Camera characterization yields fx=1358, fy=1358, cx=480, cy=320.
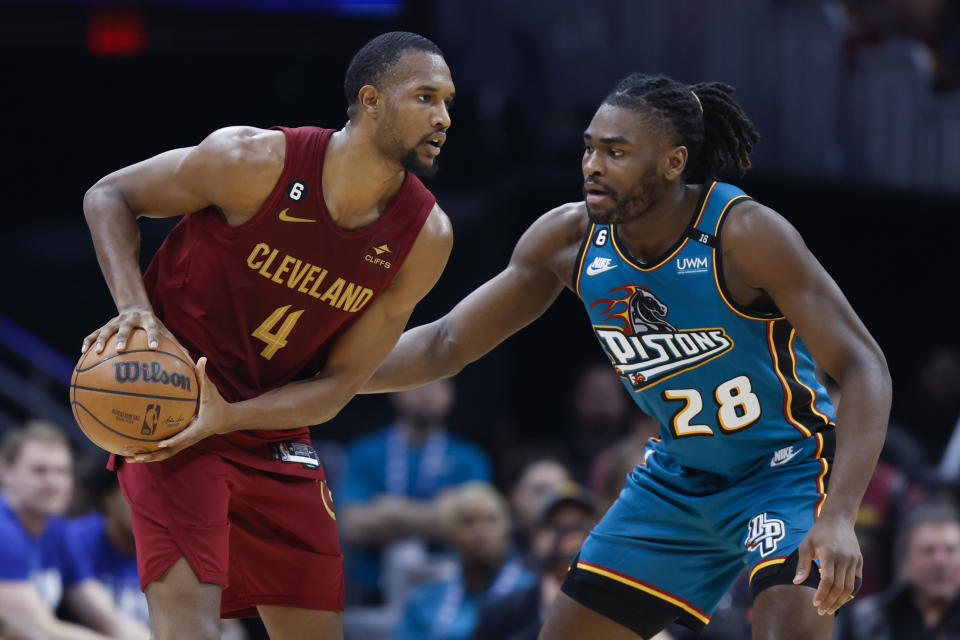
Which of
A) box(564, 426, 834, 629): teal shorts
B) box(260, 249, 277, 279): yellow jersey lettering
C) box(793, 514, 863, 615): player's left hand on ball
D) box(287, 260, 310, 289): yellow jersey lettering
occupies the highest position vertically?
box(260, 249, 277, 279): yellow jersey lettering

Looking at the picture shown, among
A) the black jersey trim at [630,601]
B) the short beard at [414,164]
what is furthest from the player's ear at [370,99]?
the black jersey trim at [630,601]

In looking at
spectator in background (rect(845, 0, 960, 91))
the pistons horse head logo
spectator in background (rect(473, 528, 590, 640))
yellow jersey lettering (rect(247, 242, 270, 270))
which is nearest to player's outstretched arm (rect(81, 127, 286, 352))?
yellow jersey lettering (rect(247, 242, 270, 270))

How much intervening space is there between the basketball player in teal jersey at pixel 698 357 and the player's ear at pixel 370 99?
0.68m

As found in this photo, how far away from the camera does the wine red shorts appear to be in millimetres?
3998

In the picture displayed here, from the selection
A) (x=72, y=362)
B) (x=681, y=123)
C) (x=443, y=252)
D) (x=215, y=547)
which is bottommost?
(x=72, y=362)

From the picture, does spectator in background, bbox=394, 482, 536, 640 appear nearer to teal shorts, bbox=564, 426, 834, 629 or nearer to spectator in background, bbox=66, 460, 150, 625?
spectator in background, bbox=66, 460, 150, 625

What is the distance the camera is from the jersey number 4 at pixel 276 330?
167 inches

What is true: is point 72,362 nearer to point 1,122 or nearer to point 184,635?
point 1,122

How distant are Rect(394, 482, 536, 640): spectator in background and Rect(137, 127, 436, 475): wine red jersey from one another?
314 centimetres

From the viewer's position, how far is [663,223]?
4316mm

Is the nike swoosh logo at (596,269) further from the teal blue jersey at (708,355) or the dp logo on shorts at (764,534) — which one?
the dp logo on shorts at (764,534)

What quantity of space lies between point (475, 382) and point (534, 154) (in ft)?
5.81

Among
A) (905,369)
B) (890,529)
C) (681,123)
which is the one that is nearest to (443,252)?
(681,123)

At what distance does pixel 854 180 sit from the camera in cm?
1026
